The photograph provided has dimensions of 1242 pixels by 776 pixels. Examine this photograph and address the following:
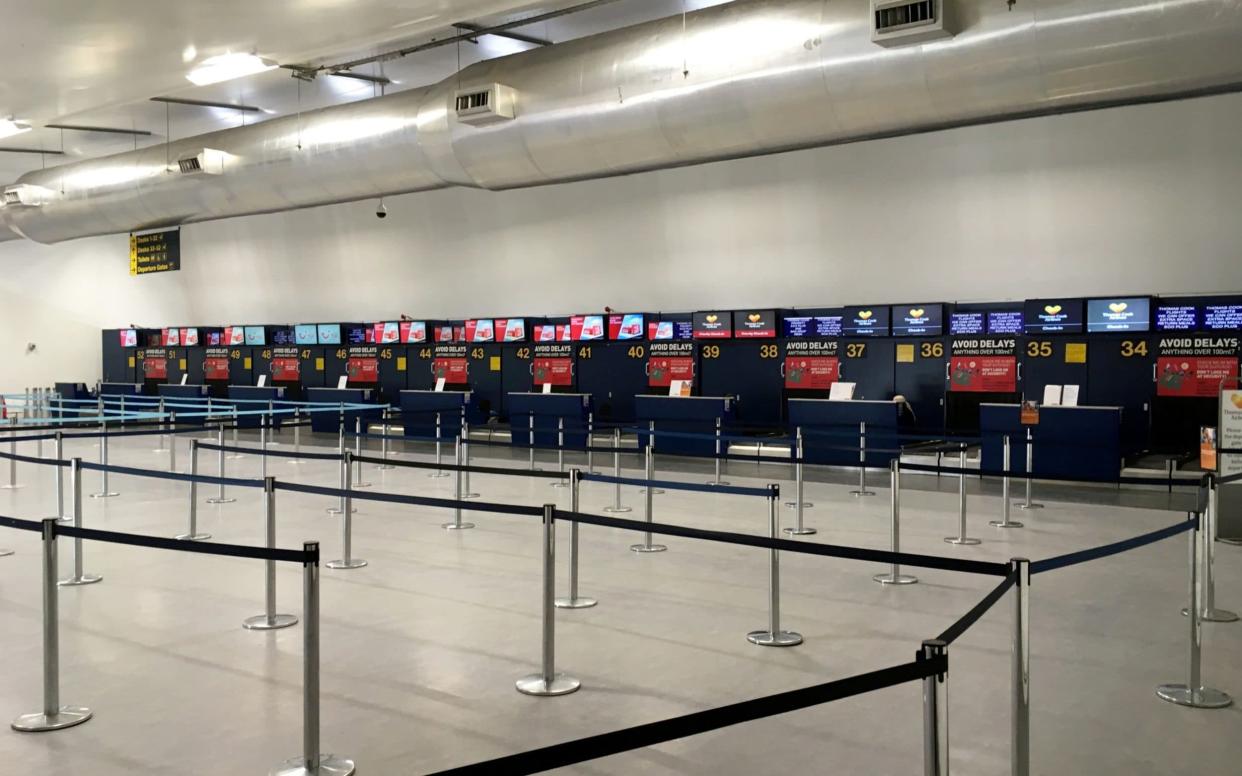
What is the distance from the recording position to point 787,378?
1590cm

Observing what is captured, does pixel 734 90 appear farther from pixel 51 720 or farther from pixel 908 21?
pixel 51 720

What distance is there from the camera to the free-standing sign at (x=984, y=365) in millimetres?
13898

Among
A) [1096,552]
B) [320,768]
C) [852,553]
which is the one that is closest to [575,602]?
[852,553]

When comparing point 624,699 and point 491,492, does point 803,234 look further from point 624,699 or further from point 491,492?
point 624,699

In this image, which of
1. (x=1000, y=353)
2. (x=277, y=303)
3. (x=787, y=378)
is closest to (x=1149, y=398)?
(x=1000, y=353)

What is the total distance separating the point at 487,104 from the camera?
11.3 m

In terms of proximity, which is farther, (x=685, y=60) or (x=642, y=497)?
(x=642, y=497)

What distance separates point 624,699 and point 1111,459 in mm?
9622

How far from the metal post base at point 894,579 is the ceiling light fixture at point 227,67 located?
868cm

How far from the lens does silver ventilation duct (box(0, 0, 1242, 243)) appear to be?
804 cm

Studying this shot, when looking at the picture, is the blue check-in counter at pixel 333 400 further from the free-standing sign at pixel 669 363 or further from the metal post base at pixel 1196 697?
the metal post base at pixel 1196 697

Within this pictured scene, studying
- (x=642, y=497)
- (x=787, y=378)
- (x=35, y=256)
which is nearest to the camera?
(x=642, y=497)

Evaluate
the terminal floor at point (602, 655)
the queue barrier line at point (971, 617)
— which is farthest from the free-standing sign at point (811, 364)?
the queue barrier line at point (971, 617)

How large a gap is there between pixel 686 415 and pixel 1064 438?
572 cm
